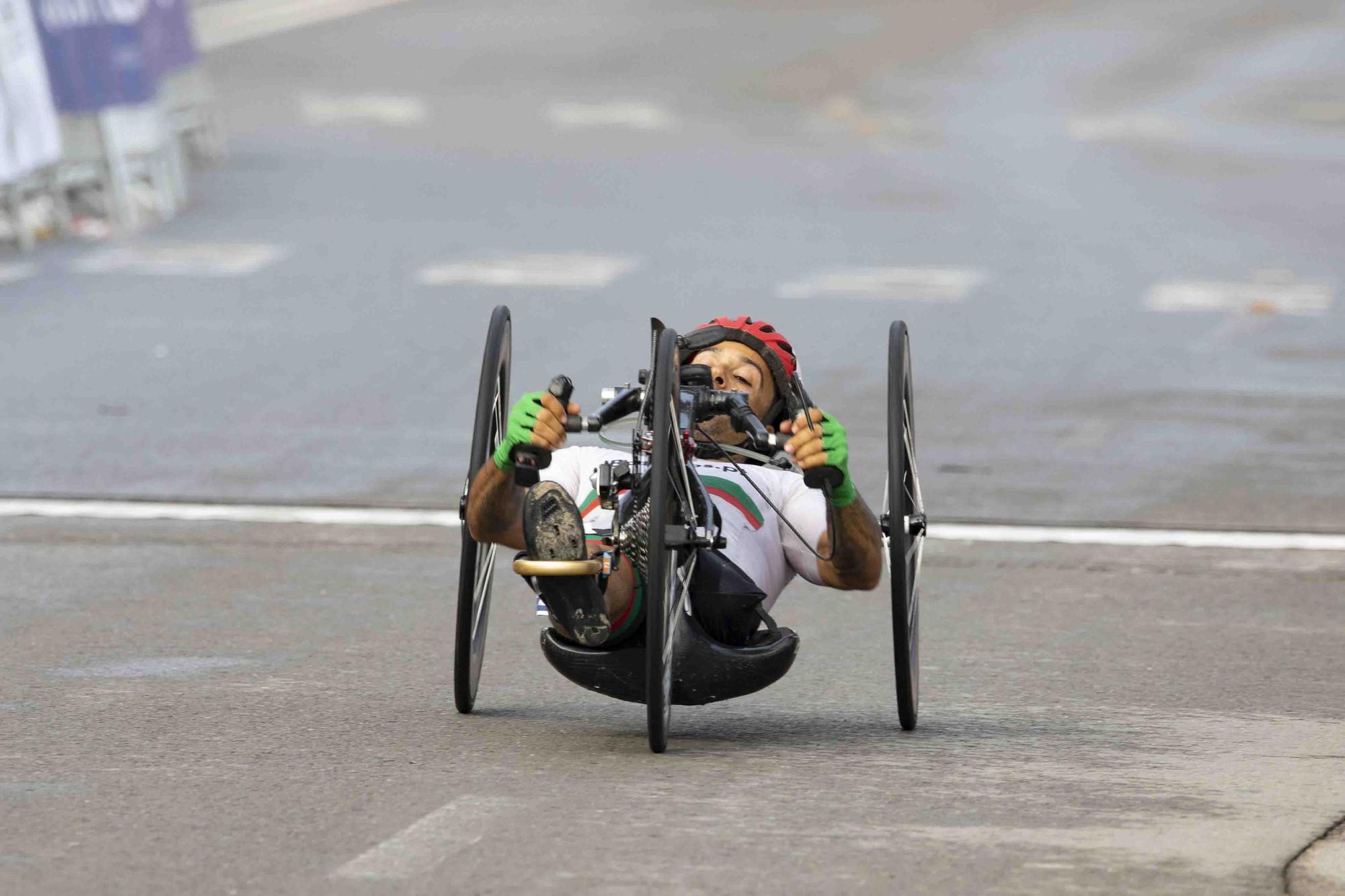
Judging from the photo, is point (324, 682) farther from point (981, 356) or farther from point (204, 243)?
point (204, 243)

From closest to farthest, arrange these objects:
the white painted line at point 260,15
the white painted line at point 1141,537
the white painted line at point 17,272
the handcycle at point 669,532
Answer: the handcycle at point 669,532
the white painted line at point 1141,537
the white painted line at point 17,272
the white painted line at point 260,15

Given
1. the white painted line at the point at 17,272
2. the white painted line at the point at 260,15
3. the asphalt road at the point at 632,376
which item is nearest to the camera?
the asphalt road at the point at 632,376

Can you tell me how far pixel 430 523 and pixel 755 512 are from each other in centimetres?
441

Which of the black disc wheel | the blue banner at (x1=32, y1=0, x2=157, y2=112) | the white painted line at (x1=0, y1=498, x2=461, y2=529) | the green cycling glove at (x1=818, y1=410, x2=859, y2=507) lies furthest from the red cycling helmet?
the blue banner at (x1=32, y1=0, x2=157, y2=112)

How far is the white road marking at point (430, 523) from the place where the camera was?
1064 cm

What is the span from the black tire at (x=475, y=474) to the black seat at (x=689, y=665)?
38 centimetres

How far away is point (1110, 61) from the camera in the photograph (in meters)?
35.8

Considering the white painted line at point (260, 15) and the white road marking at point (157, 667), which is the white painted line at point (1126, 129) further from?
the white road marking at point (157, 667)

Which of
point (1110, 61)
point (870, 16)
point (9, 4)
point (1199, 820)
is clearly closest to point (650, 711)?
point (1199, 820)

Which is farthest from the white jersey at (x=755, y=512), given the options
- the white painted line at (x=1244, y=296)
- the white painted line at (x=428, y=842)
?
the white painted line at (x=1244, y=296)

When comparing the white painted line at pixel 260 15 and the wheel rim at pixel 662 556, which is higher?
the white painted line at pixel 260 15

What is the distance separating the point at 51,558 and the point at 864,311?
860 centimetres

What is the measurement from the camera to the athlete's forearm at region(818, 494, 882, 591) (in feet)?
20.7

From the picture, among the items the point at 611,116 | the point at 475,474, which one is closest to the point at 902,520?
the point at 475,474
